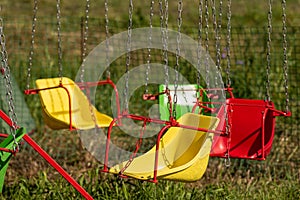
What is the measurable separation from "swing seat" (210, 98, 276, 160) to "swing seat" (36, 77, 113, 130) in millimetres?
885

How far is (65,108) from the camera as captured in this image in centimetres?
520

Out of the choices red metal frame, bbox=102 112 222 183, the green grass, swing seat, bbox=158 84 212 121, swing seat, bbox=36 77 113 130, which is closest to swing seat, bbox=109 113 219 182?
red metal frame, bbox=102 112 222 183

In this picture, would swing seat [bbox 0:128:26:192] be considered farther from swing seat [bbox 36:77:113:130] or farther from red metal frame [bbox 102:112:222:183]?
swing seat [bbox 36:77:113:130]

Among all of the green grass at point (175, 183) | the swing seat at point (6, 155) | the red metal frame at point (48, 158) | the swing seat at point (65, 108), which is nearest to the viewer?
the swing seat at point (6, 155)

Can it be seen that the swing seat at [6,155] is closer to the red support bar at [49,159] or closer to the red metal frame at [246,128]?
the red support bar at [49,159]

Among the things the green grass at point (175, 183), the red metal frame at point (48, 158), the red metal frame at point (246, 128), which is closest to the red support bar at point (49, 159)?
the red metal frame at point (48, 158)

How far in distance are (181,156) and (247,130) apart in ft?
1.75

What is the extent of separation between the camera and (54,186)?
4895 mm

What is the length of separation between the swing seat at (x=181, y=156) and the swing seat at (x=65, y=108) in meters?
0.69

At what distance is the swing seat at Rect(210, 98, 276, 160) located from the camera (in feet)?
14.5

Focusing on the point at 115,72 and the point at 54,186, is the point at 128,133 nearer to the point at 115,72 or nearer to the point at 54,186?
the point at 115,72

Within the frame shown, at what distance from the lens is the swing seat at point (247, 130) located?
4406 mm

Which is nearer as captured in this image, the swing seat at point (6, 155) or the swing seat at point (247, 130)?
the swing seat at point (6, 155)

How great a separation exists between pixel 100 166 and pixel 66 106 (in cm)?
61
